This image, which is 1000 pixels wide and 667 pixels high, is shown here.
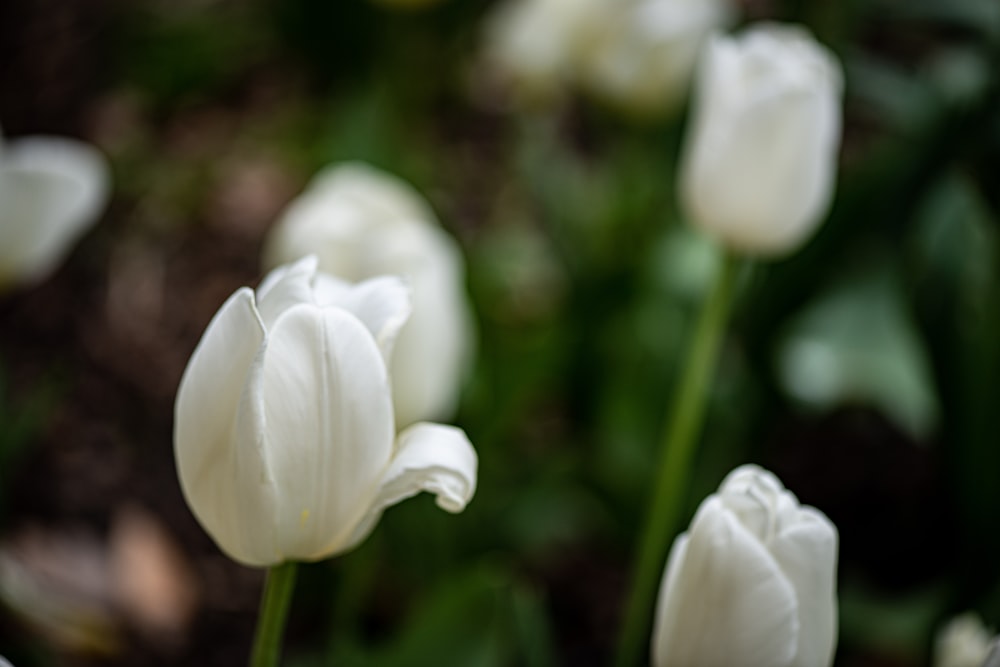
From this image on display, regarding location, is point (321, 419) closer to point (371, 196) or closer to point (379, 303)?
point (379, 303)

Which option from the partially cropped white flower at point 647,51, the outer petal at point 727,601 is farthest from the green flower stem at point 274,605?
the partially cropped white flower at point 647,51

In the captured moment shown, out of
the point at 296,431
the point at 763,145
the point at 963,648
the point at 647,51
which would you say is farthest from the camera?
the point at 647,51

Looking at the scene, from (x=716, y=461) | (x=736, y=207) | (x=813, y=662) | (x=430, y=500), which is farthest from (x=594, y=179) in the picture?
(x=813, y=662)

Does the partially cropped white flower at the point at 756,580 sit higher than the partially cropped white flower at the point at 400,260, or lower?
higher

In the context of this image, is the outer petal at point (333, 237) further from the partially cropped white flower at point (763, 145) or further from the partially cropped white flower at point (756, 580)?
the partially cropped white flower at point (756, 580)

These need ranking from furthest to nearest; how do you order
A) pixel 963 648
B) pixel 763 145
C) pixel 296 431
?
pixel 763 145, pixel 963 648, pixel 296 431

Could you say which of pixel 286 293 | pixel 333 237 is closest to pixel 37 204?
pixel 333 237

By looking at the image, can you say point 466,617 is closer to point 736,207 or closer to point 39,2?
point 736,207
